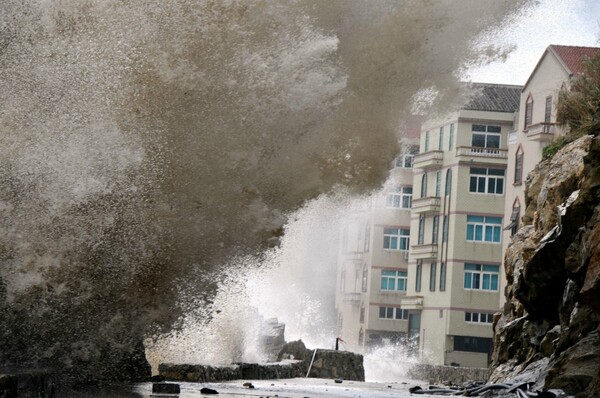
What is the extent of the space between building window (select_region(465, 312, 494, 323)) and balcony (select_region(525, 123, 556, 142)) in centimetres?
1304

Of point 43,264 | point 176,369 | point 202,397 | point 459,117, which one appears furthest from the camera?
point 459,117

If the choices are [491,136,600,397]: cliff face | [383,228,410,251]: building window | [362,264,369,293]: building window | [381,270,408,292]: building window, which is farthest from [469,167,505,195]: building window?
[491,136,600,397]: cliff face

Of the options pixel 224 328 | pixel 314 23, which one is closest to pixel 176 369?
pixel 314 23

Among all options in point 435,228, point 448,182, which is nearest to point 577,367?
point 448,182

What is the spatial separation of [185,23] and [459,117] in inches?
2039

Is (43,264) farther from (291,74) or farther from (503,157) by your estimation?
(503,157)

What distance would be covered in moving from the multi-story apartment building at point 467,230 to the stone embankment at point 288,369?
33173mm

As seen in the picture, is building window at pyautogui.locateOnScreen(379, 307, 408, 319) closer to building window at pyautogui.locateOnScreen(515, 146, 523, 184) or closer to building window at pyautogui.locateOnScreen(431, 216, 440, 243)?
building window at pyautogui.locateOnScreen(431, 216, 440, 243)

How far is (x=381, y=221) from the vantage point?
252 ft

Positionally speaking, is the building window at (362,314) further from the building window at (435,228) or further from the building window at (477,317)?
the building window at (477,317)

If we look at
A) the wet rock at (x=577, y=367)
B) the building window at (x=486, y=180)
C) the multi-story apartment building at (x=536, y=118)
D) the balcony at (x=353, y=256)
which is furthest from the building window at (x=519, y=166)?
the wet rock at (x=577, y=367)

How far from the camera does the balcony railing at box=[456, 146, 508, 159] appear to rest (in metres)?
65.2

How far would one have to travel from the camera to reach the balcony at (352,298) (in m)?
78.6

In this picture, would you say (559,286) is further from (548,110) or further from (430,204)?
(430,204)
